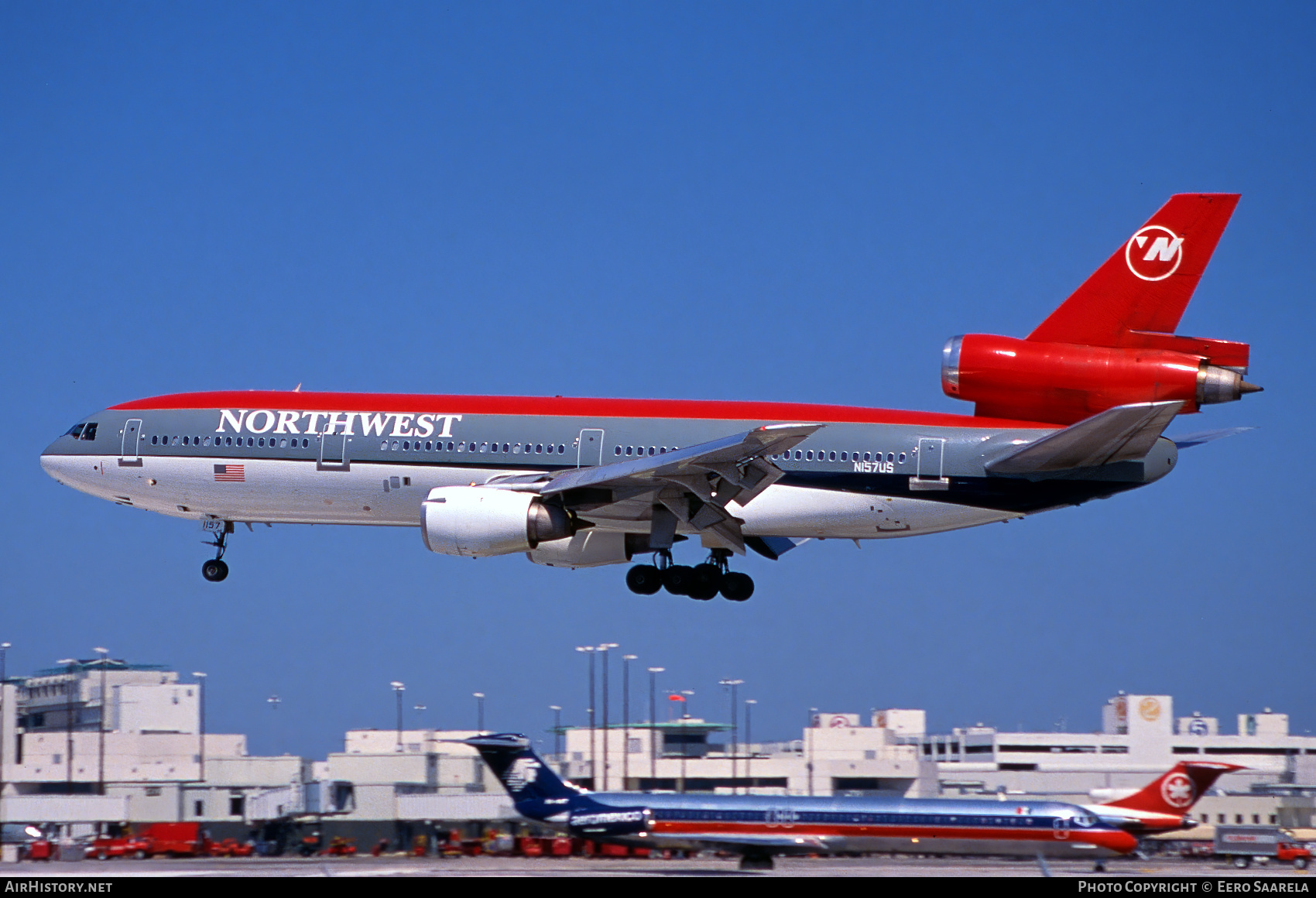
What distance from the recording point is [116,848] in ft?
148

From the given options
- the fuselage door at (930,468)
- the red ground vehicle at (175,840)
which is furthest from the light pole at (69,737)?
the fuselage door at (930,468)

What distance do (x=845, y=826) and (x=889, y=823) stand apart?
140 centimetres

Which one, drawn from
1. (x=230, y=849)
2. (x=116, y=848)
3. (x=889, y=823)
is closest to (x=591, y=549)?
(x=889, y=823)

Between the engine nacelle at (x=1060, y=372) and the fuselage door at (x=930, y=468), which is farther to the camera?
the fuselage door at (x=930, y=468)

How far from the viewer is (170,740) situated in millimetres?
71500

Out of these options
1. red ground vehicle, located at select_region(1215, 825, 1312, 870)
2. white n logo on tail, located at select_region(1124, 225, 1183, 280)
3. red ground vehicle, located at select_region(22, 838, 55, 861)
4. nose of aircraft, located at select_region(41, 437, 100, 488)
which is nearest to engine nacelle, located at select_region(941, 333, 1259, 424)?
white n logo on tail, located at select_region(1124, 225, 1183, 280)

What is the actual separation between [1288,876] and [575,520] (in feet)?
63.1

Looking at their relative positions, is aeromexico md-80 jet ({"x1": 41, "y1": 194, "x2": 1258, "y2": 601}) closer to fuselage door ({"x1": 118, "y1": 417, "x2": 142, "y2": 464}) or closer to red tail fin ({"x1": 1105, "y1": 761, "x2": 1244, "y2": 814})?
fuselage door ({"x1": 118, "y1": 417, "x2": 142, "y2": 464})

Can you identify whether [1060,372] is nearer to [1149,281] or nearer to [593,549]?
[1149,281]

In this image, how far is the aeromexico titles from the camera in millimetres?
43000

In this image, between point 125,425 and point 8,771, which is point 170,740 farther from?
point 125,425

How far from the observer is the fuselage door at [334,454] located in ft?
131

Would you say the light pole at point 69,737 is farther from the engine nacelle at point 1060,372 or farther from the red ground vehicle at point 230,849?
the engine nacelle at point 1060,372

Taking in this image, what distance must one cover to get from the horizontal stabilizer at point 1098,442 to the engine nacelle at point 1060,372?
620 millimetres
